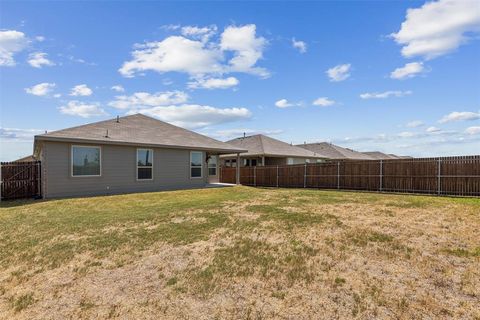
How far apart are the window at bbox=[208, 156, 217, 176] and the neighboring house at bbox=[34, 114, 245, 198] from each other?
231cm

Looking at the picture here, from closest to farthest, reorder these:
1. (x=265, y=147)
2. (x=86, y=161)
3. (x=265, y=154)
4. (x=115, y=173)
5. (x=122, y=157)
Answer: (x=86, y=161) → (x=115, y=173) → (x=122, y=157) → (x=265, y=154) → (x=265, y=147)

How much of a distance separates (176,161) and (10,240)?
10852 mm

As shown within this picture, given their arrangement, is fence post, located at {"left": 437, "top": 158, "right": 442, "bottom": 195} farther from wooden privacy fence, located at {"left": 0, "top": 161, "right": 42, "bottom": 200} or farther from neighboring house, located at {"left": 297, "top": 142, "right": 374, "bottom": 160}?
neighboring house, located at {"left": 297, "top": 142, "right": 374, "bottom": 160}

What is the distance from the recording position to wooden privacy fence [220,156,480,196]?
538 inches

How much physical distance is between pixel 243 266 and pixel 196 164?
14.0 meters

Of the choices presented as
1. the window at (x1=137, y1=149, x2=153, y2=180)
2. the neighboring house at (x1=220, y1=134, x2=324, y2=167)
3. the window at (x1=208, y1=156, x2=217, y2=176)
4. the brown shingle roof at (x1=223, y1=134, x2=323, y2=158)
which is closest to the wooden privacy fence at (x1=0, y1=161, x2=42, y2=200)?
the window at (x1=137, y1=149, x2=153, y2=180)

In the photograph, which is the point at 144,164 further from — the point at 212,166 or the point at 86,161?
the point at 212,166

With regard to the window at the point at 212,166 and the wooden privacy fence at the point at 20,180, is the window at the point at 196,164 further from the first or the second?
the wooden privacy fence at the point at 20,180

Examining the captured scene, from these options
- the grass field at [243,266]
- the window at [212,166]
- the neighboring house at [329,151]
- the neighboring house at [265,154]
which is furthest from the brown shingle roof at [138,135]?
the neighboring house at [329,151]

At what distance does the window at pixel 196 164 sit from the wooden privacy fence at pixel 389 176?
6.68 m

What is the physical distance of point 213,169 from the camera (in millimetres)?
22344

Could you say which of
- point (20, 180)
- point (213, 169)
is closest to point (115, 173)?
point (20, 180)

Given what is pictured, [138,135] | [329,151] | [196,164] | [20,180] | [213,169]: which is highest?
[138,135]

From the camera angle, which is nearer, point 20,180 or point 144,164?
point 20,180
